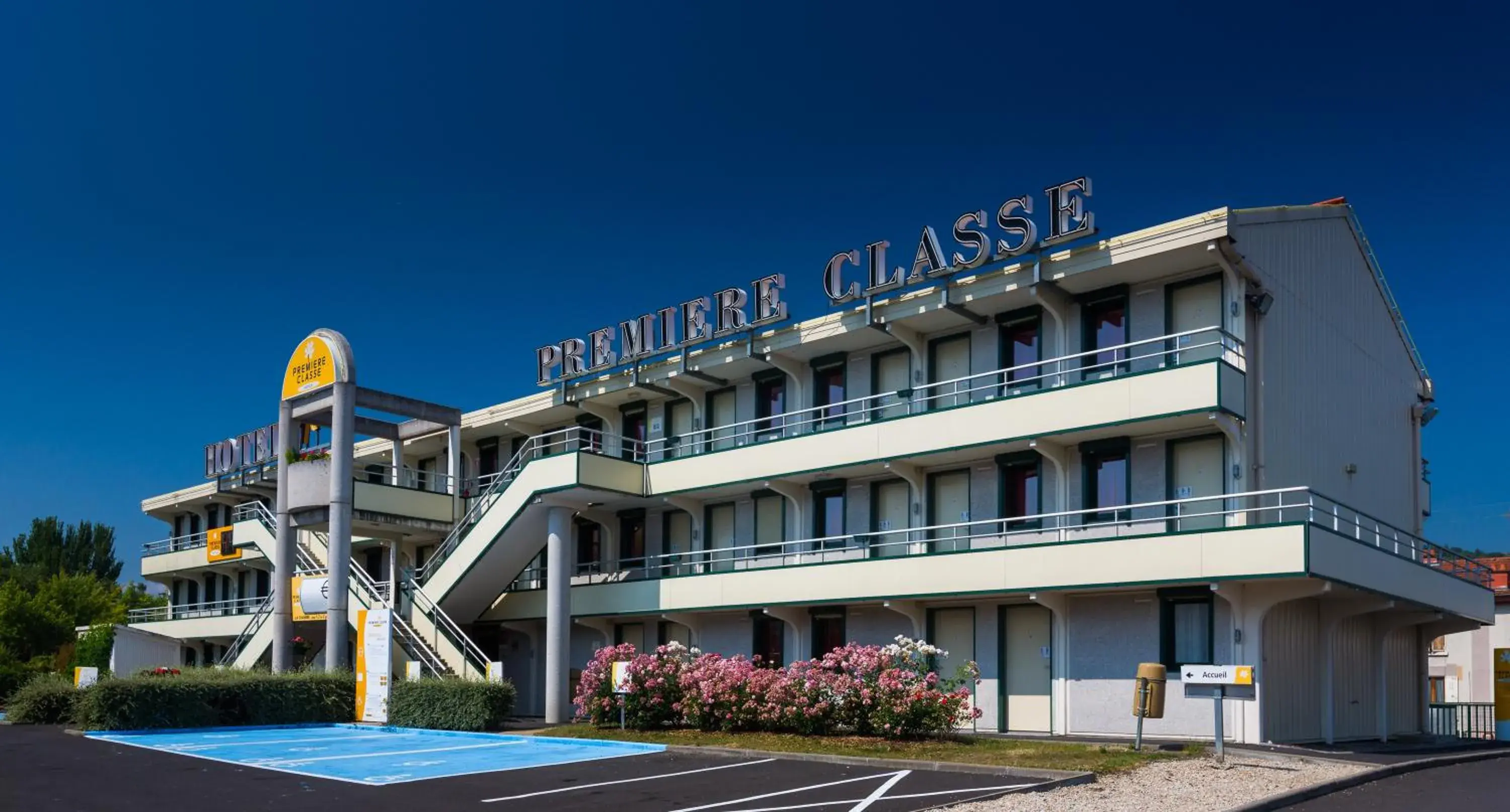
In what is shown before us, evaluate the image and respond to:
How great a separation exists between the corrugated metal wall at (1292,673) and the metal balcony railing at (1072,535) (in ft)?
6.66

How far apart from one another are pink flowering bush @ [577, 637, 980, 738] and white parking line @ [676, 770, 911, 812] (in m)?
4.50

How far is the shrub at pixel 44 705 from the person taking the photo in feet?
121

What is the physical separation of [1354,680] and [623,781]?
19400 millimetres

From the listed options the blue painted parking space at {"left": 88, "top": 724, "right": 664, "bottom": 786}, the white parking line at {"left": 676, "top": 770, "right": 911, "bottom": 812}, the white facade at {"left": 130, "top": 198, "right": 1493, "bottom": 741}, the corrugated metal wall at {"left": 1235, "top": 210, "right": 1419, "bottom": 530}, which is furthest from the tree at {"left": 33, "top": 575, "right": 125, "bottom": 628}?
the corrugated metal wall at {"left": 1235, "top": 210, "right": 1419, "bottom": 530}

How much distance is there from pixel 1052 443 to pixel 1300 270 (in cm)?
731

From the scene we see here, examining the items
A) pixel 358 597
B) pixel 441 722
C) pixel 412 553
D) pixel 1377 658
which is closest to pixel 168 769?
pixel 441 722

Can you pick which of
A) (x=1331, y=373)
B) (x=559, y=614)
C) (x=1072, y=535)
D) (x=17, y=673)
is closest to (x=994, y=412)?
(x=1072, y=535)

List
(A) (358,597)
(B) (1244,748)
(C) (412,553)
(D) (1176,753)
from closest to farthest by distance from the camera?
(D) (1176,753) < (B) (1244,748) < (A) (358,597) < (C) (412,553)

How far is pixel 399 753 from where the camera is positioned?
2595 cm

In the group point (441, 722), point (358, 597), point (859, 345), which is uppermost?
point (859, 345)

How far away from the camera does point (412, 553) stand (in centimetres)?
4709

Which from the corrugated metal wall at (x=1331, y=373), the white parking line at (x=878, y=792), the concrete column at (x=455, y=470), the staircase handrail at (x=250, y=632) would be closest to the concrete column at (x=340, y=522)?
the concrete column at (x=455, y=470)

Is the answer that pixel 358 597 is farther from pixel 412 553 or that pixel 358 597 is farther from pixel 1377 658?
pixel 1377 658

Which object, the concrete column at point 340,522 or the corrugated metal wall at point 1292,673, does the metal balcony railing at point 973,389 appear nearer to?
the corrugated metal wall at point 1292,673
